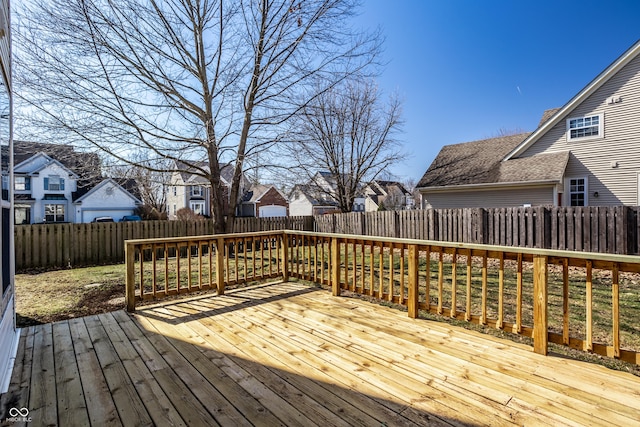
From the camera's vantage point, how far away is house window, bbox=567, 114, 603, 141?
1084 cm

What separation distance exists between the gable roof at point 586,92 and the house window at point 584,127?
1.39 feet

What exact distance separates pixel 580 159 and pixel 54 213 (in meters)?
30.3

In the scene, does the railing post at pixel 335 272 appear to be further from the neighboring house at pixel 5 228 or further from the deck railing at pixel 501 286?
the neighboring house at pixel 5 228

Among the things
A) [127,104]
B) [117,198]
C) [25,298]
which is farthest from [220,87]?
[117,198]

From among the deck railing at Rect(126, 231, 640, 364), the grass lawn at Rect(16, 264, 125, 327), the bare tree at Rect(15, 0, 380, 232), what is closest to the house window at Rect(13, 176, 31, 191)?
the grass lawn at Rect(16, 264, 125, 327)

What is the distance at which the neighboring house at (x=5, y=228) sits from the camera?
243 cm

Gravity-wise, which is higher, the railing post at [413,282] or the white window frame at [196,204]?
the white window frame at [196,204]

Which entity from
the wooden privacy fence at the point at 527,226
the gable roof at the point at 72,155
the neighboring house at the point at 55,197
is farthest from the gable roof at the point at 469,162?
the neighboring house at the point at 55,197

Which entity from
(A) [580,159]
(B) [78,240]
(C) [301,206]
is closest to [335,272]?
(B) [78,240]

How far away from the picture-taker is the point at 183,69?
283 inches

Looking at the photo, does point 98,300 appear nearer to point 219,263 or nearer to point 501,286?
point 219,263

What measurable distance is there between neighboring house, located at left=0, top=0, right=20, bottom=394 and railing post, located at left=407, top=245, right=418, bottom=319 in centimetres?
371

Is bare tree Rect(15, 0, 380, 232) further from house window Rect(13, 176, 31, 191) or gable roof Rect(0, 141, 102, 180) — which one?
house window Rect(13, 176, 31, 191)

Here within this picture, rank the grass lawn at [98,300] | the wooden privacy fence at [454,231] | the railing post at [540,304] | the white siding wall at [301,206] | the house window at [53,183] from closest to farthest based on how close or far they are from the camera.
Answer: the railing post at [540,304] → the grass lawn at [98,300] → the wooden privacy fence at [454,231] → the house window at [53,183] → the white siding wall at [301,206]
